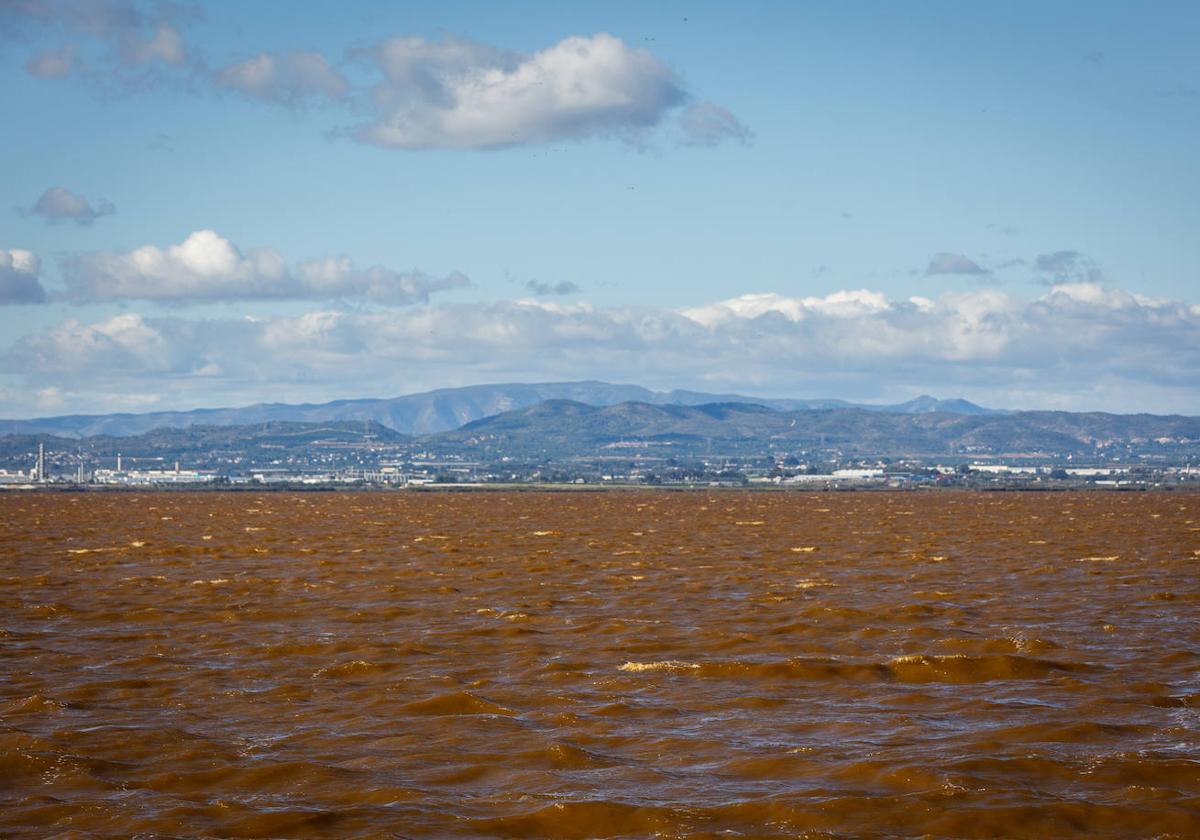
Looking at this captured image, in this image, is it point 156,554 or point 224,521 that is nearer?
point 156,554

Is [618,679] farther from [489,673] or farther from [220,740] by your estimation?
[220,740]

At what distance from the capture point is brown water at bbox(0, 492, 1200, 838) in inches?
561

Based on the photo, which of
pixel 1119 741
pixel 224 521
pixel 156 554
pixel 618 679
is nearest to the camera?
pixel 1119 741

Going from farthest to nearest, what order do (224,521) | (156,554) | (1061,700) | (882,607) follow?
1. (224,521)
2. (156,554)
3. (882,607)
4. (1061,700)

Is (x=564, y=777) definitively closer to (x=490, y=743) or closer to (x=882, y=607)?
(x=490, y=743)

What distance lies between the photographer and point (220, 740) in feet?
57.5

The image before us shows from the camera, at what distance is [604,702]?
783 inches

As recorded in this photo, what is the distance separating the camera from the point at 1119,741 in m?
17.0

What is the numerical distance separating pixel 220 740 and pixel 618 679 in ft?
21.9

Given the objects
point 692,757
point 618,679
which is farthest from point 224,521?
point 692,757

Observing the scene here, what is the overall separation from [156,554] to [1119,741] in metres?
40.1

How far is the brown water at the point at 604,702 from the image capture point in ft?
46.8

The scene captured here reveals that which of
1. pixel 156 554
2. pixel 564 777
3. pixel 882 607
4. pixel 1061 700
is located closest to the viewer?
pixel 564 777

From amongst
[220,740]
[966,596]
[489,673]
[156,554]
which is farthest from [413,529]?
[220,740]
